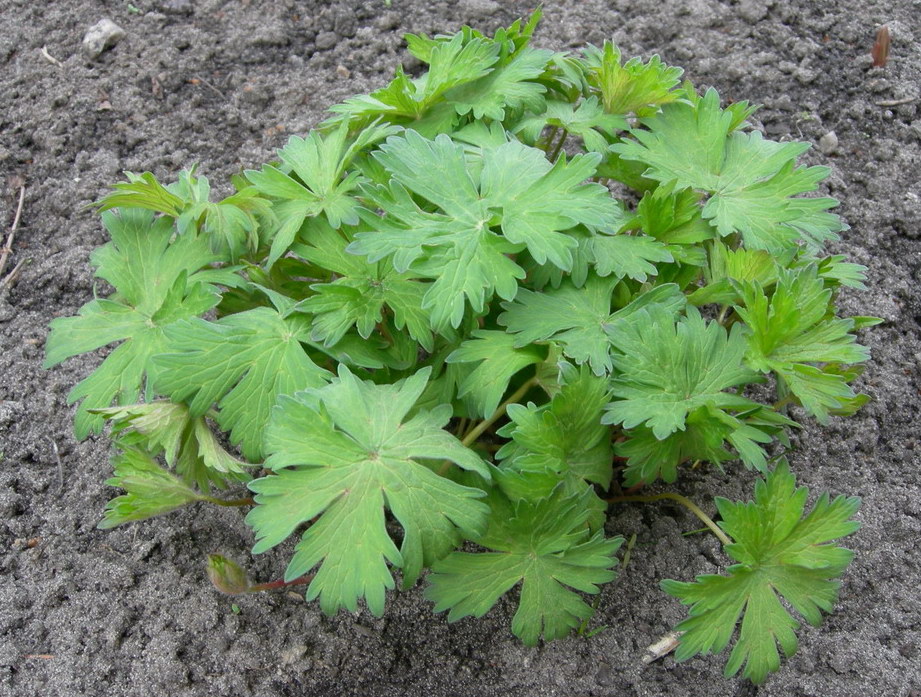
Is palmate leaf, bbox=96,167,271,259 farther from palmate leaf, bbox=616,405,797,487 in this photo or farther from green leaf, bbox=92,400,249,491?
palmate leaf, bbox=616,405,797,487

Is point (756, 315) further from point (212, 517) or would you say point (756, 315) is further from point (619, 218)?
point (212, 517)

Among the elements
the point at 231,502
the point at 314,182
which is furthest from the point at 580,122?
the point at 231,502

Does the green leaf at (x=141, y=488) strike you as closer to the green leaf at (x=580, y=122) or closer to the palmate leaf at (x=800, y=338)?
the green leaf at (x=580, y=122)

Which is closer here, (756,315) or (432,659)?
(756,315)

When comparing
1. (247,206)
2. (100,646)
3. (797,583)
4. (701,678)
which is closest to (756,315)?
(797,583)

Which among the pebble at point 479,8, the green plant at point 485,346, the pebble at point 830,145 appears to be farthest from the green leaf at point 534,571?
the pebble at point 479,8

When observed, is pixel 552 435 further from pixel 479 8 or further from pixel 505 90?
pixel 479 8
